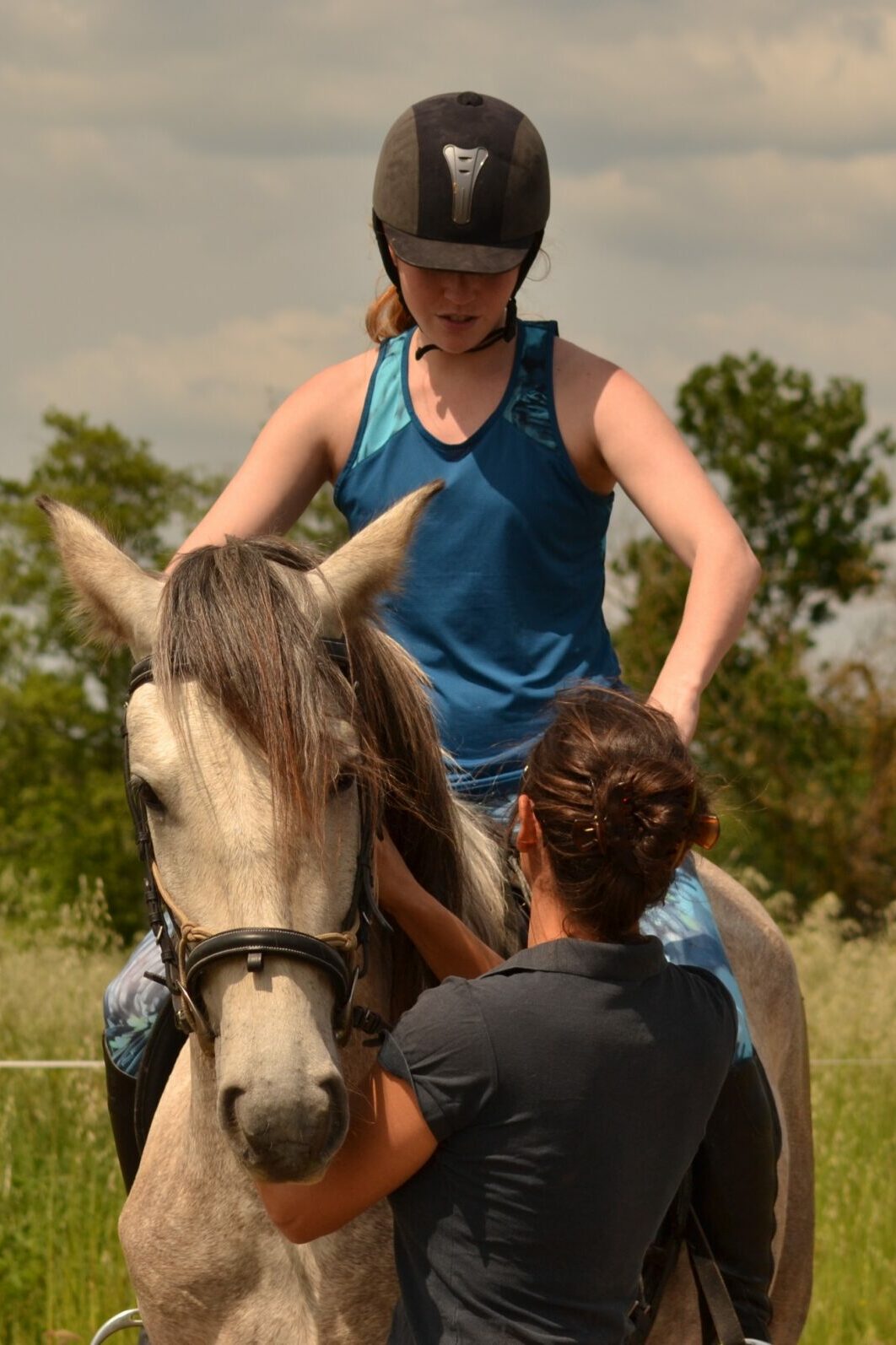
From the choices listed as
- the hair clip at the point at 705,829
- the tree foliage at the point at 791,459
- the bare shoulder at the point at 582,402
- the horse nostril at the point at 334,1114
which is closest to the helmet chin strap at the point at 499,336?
the bare shoulder at the point at 582,402

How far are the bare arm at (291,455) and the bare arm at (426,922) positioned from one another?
953 millimetres

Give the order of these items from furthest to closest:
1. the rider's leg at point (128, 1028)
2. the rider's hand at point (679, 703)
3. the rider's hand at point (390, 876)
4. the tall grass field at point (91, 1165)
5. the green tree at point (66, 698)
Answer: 1. the green tree at point (66, 698)
2. the tall grass field at point (91, 1165)
3. the rider's leg at point (128, 1028)
4. the rider's hand at point (679, 703)
5. the rider's hand at point (390, 876)

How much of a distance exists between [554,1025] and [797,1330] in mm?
2598

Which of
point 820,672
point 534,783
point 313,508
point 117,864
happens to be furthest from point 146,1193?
point 820,672

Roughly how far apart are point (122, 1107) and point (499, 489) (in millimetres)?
1518

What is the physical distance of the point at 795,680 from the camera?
2950cm

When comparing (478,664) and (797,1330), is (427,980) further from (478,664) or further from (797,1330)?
(797,1330)

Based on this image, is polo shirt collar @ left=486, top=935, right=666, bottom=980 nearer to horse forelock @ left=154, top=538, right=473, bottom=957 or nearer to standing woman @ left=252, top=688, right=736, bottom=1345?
standing woman @ left=252, top=688, right=736, bottom=1345

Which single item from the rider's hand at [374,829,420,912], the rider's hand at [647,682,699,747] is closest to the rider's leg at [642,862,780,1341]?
the rider's hand at [647,682,699,747]

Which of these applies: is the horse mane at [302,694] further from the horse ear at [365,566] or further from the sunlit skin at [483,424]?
the sunlit skin at [483,424]

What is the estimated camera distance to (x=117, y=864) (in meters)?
24.2

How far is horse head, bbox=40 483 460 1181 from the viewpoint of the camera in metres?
2.20

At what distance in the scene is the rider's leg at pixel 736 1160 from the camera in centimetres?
314

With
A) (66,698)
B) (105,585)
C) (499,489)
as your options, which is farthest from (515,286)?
(66,698)
